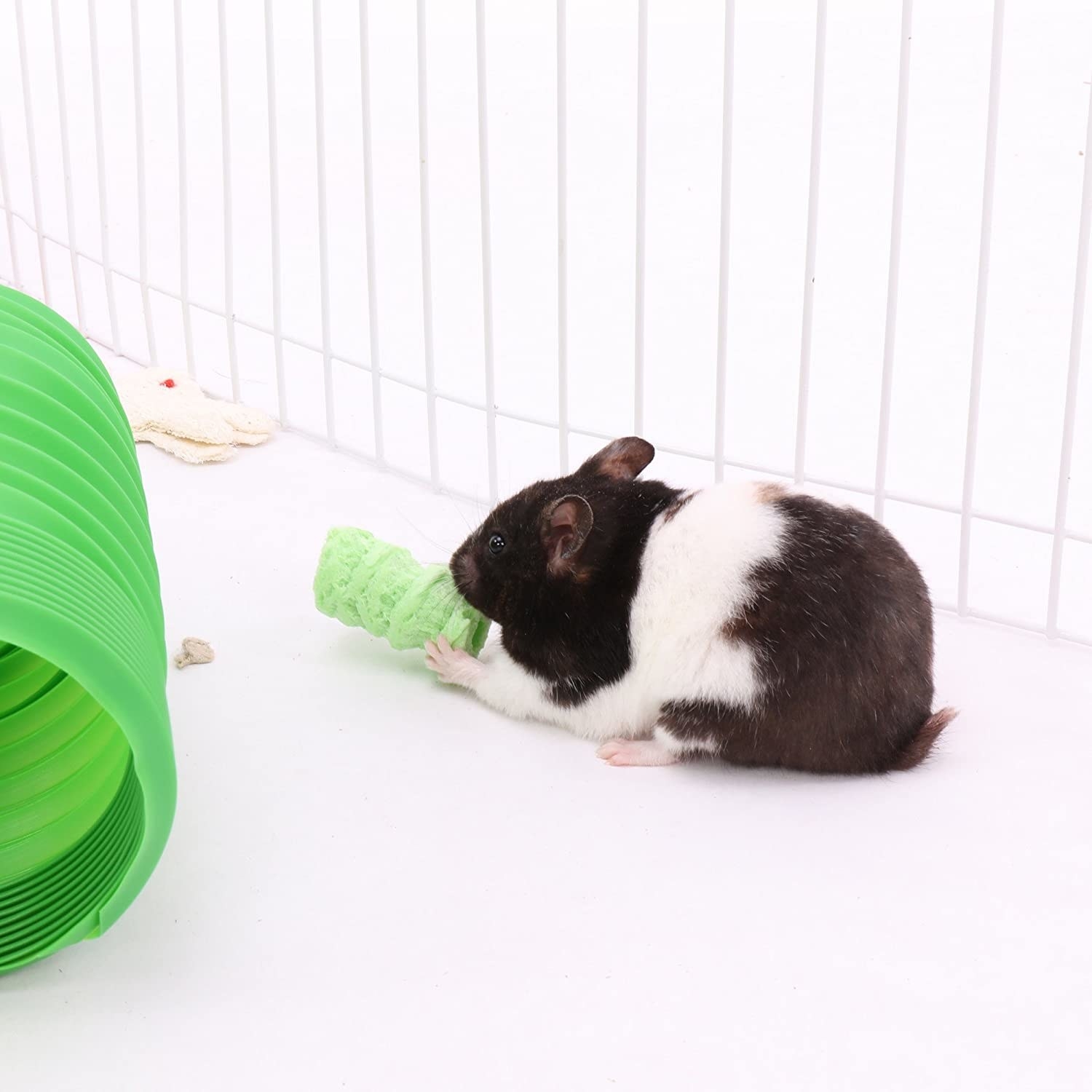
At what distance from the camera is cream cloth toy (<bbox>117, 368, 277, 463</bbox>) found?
3.51 m

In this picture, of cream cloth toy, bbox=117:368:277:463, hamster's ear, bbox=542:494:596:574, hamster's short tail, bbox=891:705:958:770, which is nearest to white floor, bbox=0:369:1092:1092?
hamster's short tail, bbox=891:705:958:770

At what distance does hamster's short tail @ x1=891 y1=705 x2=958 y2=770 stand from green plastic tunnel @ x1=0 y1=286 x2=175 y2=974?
1.10m

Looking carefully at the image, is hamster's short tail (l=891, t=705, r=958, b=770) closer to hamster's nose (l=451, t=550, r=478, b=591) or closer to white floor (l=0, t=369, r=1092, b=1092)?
white floor (l=0, t=369, r=1092, b=1092)

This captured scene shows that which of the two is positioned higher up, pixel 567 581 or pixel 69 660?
pixel 69 660

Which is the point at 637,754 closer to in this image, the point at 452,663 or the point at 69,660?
the point at 452,663

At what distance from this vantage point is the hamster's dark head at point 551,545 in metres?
2.28

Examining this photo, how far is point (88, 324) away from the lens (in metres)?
4.17

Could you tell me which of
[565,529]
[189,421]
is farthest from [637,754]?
[189,421]

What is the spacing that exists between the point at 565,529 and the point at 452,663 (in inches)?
13.9

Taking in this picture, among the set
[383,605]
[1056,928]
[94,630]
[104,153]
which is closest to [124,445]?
[383,605]

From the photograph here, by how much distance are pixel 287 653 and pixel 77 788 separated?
0.72 metres

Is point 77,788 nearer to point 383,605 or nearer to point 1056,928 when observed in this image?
point 383,605

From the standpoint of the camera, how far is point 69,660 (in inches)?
59.6

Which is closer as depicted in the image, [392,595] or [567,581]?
[567,581]
